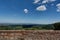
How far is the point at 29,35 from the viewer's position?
282 inches

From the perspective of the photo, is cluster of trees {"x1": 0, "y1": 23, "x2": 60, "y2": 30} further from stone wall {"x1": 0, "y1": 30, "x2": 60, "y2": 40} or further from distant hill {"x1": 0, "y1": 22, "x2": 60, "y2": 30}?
stone wall {"x1": 0, "y1": 30, "x2": 60, "y2": 40}

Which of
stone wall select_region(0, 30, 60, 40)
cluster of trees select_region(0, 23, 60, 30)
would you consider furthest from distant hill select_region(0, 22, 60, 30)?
stone wall select_region(0, 30, 60, 40)

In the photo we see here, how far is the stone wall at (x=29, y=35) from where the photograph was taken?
23.4 feet

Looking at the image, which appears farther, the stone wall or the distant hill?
the distant hill

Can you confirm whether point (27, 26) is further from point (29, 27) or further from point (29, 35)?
point (29, 35)

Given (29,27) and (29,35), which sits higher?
(29,27)

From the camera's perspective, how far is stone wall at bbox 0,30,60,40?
7.12 m

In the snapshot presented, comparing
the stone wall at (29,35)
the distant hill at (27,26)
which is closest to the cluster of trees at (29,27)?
the distant hill at (27,26)

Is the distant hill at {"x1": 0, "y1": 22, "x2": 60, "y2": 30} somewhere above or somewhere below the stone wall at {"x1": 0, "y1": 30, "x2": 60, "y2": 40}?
above

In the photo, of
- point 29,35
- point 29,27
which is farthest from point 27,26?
point 29,35

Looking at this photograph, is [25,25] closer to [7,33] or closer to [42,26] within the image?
[42,26]

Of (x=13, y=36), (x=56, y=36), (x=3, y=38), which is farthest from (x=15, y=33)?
(x=56, y=36)

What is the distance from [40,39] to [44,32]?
0.39m

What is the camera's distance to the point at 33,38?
721 cm
